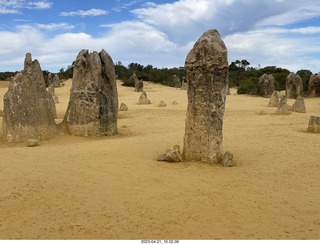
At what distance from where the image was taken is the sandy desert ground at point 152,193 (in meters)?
3.87

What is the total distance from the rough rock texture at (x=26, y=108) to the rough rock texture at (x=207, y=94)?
4820 mm

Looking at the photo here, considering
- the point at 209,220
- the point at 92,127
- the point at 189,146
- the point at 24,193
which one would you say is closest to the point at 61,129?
the point at 92,127

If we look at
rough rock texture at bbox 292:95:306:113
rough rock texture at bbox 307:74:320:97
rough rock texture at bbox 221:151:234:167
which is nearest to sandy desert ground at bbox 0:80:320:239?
rough rock texture at bbox 221:151:234:167

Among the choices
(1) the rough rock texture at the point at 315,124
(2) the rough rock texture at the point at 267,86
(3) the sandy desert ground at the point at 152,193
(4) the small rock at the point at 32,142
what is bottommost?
(3) the sandy desert ground at the point at 152,193

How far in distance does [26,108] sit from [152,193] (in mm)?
5853

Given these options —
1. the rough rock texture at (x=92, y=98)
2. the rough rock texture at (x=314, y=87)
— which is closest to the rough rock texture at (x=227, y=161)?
the rough rock texture at (x=92, y=98)

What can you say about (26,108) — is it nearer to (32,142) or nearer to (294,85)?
(32,142)

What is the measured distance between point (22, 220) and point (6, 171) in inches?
93.5

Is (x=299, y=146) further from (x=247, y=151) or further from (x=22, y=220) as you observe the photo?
(x=22, y=220)

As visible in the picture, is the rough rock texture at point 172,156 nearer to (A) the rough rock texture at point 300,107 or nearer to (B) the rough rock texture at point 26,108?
(B) the rough rock texture at point 26,108

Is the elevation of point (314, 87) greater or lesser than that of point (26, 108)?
greater

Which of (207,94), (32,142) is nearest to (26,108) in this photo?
(32,142)

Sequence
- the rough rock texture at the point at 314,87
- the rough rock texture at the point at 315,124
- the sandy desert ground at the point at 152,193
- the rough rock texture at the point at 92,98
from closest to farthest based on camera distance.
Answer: the sandy desert ground at the point at 152,193 < the rough rock texture at the point at 92,98 < the rough rock texture at the point at 315,124 < the rough rock texture at the point at 314,87

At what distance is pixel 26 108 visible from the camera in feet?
30.8
